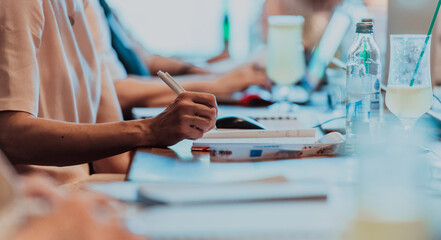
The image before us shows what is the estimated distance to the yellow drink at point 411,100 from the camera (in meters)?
1.40

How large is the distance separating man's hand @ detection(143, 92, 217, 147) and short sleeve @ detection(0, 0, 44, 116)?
10.3 inches

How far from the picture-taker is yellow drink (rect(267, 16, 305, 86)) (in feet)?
7.31

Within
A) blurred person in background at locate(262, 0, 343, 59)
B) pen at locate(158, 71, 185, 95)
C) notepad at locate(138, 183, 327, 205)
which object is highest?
blurred person in background at locate(262, 0, 343, 59)

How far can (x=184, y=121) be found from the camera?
1.40 m

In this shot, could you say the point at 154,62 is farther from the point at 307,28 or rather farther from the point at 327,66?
the point at 327,66

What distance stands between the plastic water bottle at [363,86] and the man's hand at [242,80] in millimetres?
878

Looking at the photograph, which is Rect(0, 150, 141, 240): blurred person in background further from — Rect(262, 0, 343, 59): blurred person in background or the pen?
Rect(262, 0, 343, 59): blurred person in background

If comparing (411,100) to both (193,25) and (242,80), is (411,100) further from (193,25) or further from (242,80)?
(193,25)

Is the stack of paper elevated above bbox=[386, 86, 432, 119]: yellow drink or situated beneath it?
situated beneath

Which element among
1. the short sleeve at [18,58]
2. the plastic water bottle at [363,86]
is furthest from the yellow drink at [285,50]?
the short sleeve at [18,58]

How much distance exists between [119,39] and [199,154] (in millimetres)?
1552

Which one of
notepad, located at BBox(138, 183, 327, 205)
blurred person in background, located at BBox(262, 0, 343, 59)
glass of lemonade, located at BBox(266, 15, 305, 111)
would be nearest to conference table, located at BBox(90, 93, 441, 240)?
notepad, located at BBox(138, 183, 327, 205)

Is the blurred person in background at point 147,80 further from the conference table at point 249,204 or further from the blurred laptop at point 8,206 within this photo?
the blurred laptop at point 8,206

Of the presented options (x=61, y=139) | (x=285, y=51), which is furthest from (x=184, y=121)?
(x=285, y=51)
